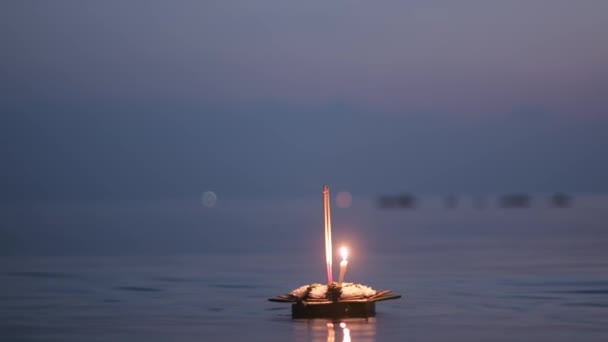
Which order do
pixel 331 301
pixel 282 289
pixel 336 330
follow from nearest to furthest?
pixel 336 330 → pixel 331 301 → pixel 282 289

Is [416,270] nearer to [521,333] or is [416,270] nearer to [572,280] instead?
[572,280]

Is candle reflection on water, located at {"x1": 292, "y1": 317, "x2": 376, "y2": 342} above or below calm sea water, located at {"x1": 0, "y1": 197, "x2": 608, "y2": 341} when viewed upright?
below

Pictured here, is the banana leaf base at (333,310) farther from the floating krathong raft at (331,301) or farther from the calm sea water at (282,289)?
the calm sea water at (282,289)

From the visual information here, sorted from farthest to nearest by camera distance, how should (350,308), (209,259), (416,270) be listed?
(209,259)
(416,270)
(350,308)

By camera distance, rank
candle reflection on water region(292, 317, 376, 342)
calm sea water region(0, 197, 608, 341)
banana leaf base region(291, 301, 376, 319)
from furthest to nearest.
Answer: banana leaf base region(291, 301, 376, 319), calm sea water region(0, 197, 608, 341), candle reflection on water region(292, 317, 376, 342)

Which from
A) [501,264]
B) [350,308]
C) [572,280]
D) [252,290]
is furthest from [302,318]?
[501,264]

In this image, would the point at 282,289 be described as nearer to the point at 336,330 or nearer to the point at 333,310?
the point at 333,310

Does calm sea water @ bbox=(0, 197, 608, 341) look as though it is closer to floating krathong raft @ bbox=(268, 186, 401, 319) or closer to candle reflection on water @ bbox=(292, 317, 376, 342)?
candle reflection on water @ bbox=(292, 317, 376, 342)

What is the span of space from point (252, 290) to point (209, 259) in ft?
67.8

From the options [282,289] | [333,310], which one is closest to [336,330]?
[333,310]

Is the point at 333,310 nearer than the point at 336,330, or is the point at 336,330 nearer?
the point at 336,330

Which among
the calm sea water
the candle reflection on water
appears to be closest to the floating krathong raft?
the candle reflection on water

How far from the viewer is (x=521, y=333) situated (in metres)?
28.8

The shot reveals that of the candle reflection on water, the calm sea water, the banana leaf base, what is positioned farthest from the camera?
the banana leaf base
